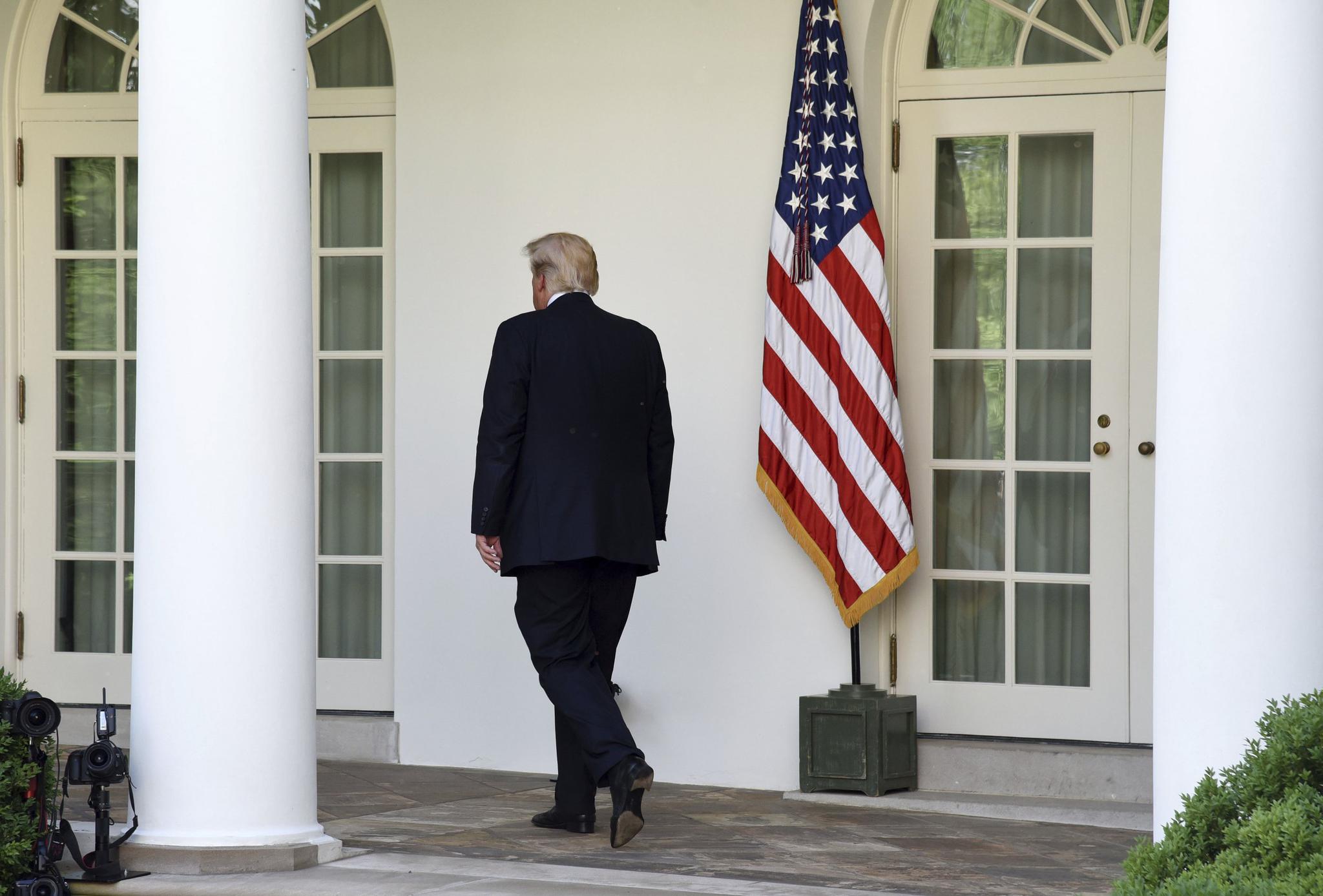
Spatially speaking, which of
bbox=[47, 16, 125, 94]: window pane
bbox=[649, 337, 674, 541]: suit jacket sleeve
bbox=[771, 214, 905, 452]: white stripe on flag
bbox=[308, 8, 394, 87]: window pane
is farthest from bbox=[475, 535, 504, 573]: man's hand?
bbox=[47, 16, 125, 94]: window pane

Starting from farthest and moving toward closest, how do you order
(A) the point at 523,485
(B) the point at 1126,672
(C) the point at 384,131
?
1. (C) the point at 384,131
2. (B) the point at 1126,672
3. (A) the point at 523,485

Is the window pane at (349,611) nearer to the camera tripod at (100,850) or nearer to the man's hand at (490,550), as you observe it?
the man's hand at (490,550)


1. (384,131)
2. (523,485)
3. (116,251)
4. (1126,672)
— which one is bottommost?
(1126,672)

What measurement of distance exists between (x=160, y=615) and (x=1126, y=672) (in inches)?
131

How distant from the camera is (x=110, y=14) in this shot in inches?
268

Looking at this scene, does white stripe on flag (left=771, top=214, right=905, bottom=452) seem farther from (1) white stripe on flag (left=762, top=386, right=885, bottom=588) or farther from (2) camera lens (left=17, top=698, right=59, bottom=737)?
(2) camera lens (left=17, top=698, right=59, bottom=737)

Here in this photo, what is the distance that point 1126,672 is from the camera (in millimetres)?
5727

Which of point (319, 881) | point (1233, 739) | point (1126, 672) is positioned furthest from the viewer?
point (1126, 672)

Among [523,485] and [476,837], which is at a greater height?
[523,485]

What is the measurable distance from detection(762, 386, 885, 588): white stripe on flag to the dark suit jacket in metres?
1.03

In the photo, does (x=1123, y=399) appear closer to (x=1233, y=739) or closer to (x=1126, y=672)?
(x=1126, y=672)

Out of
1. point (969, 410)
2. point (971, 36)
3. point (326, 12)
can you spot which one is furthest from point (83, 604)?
point (971, 36)

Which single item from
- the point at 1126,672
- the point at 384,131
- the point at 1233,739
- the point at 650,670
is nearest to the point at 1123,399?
the point at 1126,672

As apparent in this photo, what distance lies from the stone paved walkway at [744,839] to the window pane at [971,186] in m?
2.11
